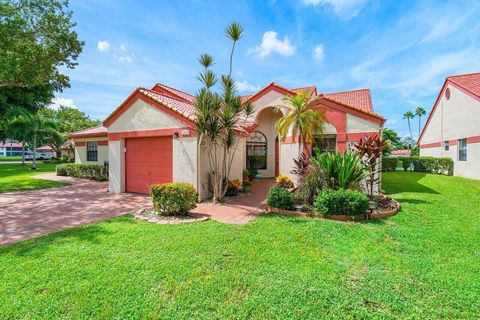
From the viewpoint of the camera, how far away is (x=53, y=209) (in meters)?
9.30

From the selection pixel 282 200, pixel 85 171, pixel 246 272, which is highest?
pixel 85 171

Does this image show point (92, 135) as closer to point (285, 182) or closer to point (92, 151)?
point (92, 151)

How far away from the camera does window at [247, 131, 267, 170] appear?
19.0 metres

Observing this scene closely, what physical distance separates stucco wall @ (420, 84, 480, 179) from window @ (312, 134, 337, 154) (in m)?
11.7

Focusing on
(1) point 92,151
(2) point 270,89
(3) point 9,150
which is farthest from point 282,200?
(3) point 9,150

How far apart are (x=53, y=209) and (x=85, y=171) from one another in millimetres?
11228

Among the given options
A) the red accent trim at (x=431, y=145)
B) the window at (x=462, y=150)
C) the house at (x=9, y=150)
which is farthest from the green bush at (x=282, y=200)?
the house at (x=9, y=150)

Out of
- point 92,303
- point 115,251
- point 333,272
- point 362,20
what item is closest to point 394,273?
point 333,272

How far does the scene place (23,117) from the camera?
78.4ft

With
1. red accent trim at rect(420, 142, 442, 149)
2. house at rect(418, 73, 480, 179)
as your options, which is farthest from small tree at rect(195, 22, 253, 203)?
red accent trim at rect(420, 142, 442, 149)

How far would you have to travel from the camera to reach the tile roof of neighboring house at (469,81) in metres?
17.6

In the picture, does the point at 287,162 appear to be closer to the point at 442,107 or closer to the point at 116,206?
the point at 116,206

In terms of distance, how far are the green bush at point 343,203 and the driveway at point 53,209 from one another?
7.05 m

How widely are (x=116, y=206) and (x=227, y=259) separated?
7001mm
